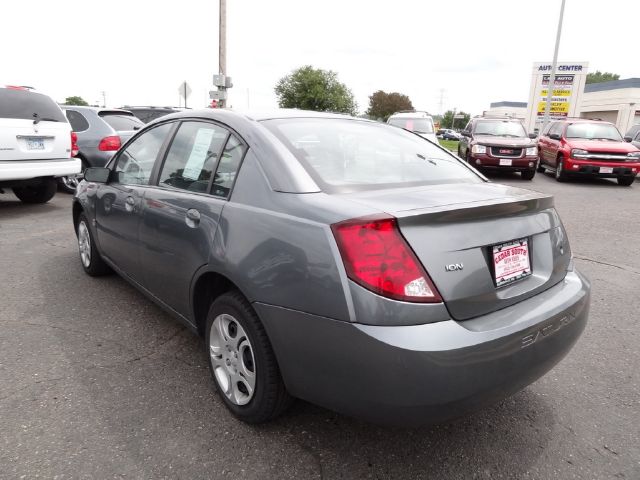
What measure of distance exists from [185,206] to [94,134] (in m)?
7.18

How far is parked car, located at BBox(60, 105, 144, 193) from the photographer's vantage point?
8680 millimetres

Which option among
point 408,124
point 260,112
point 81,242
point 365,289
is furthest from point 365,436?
point 408,124

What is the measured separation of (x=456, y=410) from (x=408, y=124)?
594 inches

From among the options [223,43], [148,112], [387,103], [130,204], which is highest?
[387,103]

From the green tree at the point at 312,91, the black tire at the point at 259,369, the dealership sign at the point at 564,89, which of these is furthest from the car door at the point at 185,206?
the green tree at the point at 312,91

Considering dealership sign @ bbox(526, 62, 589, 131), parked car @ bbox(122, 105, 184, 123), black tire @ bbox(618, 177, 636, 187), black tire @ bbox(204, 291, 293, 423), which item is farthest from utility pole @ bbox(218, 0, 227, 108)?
dealership sign @ bbox(526, 62, 589, 131)

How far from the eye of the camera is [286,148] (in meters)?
2.34

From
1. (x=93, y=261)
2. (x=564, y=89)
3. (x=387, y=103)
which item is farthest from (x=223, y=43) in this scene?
(x=387, y=103)

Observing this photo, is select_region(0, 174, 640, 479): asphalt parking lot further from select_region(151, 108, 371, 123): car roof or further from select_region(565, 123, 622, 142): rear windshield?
select_region(565, 123, 622, 142): rear windshield

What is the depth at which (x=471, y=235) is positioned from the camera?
6.38ft

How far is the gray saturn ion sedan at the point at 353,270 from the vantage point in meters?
1.78

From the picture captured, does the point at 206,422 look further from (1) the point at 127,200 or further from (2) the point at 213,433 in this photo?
(1) the point at 127,200

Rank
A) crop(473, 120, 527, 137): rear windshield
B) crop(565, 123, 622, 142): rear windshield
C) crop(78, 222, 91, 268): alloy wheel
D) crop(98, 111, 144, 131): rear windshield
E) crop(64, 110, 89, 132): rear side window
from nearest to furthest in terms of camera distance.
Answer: crop(78, 222, 91, 268): alloy wheel < crop(64, 110, 89, 132): rear side window < crop(98, 111, 144, 131): rear windshield < crop(565, 123, 622, 142): rear windshield < crop(473, 120, 527, 137): rear windshield

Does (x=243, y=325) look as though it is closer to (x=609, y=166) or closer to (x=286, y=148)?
(x=286, y=148)
